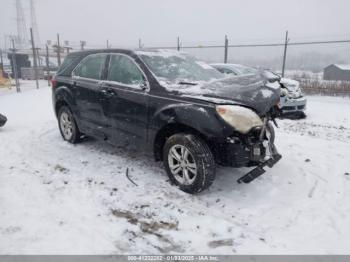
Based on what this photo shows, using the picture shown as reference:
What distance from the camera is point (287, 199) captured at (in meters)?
3.42

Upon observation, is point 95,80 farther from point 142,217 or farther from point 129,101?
point 142,217

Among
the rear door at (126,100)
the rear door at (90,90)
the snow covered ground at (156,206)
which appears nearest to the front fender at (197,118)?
the rear door at (126,100)

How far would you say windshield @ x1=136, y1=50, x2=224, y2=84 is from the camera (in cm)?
384

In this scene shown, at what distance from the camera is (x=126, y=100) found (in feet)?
12.8

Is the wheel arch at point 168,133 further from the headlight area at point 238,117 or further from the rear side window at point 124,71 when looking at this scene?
the rear side window at point 124,71

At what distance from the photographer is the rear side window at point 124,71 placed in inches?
153

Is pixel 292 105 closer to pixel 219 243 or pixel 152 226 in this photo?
pixel 219 243

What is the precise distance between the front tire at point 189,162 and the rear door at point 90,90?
1359 mm

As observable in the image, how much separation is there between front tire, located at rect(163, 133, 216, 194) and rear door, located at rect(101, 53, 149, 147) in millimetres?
508

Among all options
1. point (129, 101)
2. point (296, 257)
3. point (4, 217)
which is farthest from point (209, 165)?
point (4, 217)

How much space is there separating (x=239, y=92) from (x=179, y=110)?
0.72 m

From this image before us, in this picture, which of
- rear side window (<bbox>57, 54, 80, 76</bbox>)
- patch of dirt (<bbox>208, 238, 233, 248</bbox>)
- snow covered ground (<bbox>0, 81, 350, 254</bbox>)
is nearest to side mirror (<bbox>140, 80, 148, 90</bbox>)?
snow covered ground (<bbox>0, 81, 350, 254</bbox>)

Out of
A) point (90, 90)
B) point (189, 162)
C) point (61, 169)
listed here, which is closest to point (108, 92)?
point (90, 90)

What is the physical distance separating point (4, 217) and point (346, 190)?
394 centimetres
